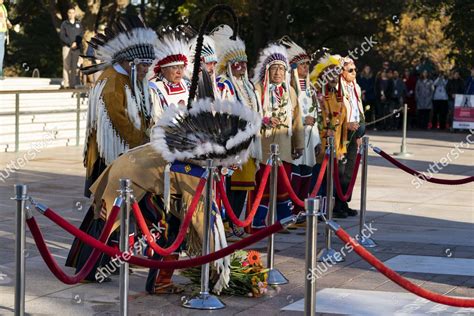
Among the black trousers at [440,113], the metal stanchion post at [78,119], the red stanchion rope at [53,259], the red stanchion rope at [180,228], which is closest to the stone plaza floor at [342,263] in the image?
the red stanchion rope at [180,228]

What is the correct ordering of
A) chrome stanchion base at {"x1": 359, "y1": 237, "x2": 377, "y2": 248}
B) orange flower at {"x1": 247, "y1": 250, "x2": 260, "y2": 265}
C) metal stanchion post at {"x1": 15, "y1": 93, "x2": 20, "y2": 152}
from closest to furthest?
orange flower at {"x1": 247, "y1": 250, "x2": 260, "y2": 265}, chrome stanchion base at {"x1": 359, "y1": 237, "x2": 377, "y2": 248}, metal stanchion post at {"x1": 15, "y1": 93, "x2": 20, "y2": 152}

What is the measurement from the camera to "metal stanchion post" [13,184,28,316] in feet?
23.0

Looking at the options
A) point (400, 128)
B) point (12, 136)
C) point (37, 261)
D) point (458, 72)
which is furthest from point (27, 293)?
point (458, 72)

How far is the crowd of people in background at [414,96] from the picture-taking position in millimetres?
30797

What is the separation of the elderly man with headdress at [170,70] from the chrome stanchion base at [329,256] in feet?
7.29

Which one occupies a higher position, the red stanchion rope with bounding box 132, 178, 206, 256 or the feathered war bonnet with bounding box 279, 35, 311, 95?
the feathered war bonnet with bounding box 279, 35, 311, 95

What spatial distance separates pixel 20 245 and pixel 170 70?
2815mm

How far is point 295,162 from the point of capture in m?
12.8

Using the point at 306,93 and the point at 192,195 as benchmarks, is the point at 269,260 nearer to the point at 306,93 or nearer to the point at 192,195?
the point at 192,195

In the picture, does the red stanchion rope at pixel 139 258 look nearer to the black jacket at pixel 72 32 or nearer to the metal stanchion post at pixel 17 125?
the metal stanchion post at pixel 17 125

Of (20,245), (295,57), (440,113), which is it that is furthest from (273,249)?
(440,113)

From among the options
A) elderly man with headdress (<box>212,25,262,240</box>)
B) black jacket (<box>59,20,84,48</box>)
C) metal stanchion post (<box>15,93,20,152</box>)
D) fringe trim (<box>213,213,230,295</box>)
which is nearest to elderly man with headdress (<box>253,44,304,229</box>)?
elderly man with headdress (<box>212,25,262,240</box>)

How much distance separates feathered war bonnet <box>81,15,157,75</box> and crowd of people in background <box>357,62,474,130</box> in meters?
21.1

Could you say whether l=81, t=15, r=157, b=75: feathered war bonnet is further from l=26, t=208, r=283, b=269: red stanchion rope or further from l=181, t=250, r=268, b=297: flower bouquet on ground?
l=26, t=208, r=283, b=269: red stanchion rope
